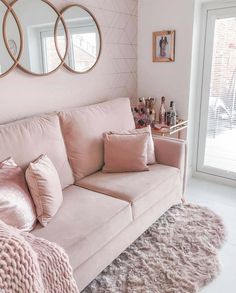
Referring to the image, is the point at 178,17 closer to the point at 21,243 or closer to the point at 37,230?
the point at 37,230

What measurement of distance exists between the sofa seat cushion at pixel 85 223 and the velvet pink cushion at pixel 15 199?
0.10m

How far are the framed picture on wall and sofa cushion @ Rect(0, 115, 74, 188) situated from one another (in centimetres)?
146

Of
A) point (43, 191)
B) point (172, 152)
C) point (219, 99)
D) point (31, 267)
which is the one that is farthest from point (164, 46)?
point (31, 267)

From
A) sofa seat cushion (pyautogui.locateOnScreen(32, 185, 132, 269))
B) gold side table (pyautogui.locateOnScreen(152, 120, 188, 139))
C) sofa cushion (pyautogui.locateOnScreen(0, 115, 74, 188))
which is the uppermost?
sofa cushion (pyautogui.locateOnScreen(0, 115, 74, 188))

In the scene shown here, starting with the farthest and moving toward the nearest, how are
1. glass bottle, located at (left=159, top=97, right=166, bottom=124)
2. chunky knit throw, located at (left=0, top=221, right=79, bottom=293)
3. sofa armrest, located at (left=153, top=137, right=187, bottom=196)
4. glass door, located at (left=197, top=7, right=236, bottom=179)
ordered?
glass bottle, located at (left=159, top=97, right=166, bottom=124) < glass door, located at (left=197, top=7, right=236, bottom=179) < sofa armrest, located at (left=153, top=137, right=187, bottom=196) < chunky knit throw, located at (left=0, top=221, right=79, bottom=293)

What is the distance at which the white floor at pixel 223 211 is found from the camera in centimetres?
164

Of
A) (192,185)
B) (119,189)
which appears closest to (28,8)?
(119,189)

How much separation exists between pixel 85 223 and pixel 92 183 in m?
0.50

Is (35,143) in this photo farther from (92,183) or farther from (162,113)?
(162,113)

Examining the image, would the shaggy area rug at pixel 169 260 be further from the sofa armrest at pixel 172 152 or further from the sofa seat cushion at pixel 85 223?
the sofa armrest at pixel 172 152

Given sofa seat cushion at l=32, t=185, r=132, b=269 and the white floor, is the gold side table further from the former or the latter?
sofa seat cushion at l=32, t=185, r=132, b=269

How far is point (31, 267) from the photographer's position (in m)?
0.83

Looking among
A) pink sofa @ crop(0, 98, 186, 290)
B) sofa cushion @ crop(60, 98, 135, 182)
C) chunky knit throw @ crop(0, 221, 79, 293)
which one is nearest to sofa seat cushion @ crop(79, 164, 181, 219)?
pink sofa @ crop(0, 98, 186, 290)

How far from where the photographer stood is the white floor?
1.64m
